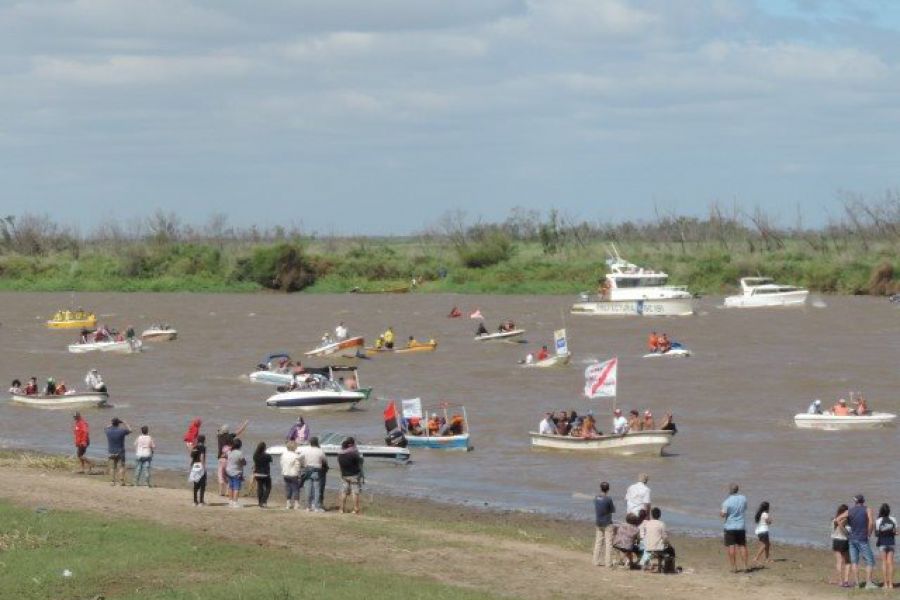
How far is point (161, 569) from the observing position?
62.6 ft

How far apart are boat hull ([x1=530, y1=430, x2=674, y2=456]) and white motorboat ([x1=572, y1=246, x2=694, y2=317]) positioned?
45.7m

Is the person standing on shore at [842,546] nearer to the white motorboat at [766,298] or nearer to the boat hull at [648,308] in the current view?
the boat hull at [648,308]

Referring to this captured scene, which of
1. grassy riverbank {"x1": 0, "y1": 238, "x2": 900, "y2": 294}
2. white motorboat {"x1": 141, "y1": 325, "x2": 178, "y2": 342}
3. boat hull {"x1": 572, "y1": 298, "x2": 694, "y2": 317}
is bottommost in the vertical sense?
white motorboat {"x1": 141, "y1": 325, "x2": 178, "y2": 342}

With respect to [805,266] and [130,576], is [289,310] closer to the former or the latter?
[805,266]

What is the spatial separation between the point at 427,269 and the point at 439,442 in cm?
8405

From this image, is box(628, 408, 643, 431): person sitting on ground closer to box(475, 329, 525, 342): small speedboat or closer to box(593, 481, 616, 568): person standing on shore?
box(593, 481, 616, 568): person standing on shore

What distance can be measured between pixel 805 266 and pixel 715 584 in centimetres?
8823

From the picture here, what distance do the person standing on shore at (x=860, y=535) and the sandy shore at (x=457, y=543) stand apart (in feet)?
1.51

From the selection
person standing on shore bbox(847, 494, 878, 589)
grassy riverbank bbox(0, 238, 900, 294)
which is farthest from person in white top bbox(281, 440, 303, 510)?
grassy riverbank bbox(0, 238, 900, 294)

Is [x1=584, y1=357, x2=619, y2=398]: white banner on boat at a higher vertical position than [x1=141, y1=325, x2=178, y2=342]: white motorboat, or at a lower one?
higher

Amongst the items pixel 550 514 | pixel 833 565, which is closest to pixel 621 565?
pixel 833 565

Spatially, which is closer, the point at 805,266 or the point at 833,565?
the point at 833,565

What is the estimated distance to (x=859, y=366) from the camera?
171 feet

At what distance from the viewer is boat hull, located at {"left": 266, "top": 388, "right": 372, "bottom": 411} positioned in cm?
3997
